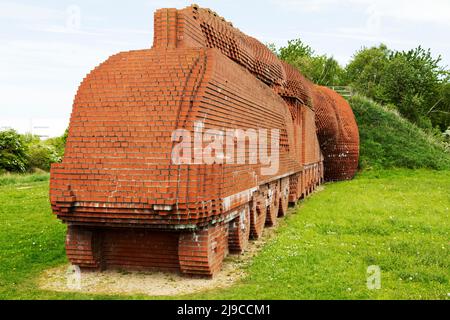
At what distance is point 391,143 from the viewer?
24156 mm

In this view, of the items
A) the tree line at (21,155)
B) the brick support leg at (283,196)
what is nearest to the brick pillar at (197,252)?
the brick support leg at (283,196)

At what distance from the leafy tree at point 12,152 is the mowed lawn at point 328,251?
13.4 m

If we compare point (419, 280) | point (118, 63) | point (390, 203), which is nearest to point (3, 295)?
point (118, 63)

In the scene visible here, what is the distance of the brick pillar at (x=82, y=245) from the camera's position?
609 cm

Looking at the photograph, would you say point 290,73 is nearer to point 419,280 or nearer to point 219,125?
point 219,125

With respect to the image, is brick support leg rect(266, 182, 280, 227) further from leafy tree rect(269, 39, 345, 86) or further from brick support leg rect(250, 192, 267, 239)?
leafy tree rect(269, 39, 345, 86)

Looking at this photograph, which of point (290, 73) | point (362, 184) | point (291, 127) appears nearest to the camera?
point (291, 127)

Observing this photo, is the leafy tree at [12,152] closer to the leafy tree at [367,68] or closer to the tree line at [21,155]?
the tree line at [21,155]

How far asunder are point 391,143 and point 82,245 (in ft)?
68.6

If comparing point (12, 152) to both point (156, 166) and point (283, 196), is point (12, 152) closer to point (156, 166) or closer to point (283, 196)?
point (283, 196)

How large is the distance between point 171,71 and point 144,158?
4.13 ft

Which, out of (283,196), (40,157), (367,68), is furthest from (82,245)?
(367,68)

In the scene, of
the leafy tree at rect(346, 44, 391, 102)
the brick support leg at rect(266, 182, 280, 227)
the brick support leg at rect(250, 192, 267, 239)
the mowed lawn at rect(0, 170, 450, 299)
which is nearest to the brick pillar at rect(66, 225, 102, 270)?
the mowed lawn at rect(0, 170, 450, 299)

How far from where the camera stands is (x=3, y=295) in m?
5.47
